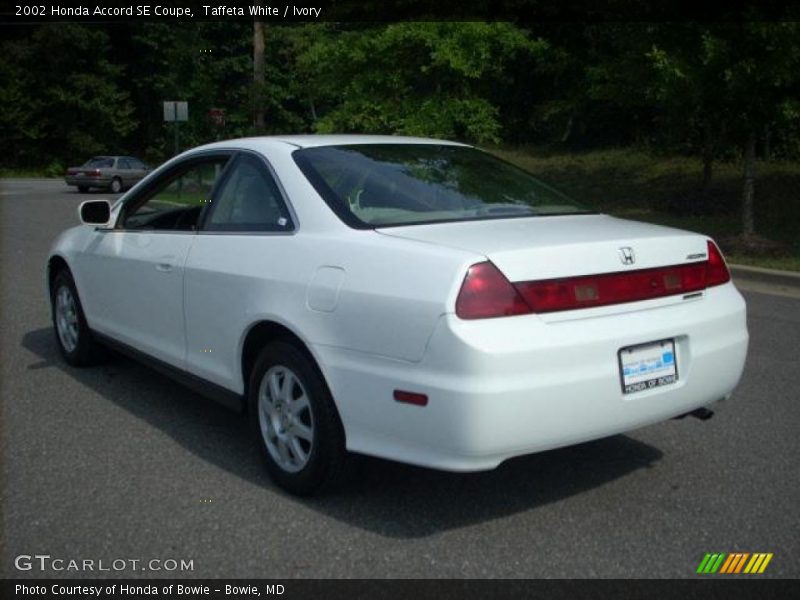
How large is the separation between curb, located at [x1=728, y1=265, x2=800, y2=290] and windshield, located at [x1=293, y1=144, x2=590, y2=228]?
20.3 ft

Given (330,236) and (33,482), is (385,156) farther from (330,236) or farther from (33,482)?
(33,482)

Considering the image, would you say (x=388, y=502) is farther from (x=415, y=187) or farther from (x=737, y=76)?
(x=737, y=76)

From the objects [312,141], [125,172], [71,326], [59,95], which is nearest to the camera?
[312,141]

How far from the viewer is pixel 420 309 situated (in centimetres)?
315

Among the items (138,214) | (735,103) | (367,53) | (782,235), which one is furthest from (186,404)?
(367,53)

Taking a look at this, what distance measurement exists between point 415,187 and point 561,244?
90 cm

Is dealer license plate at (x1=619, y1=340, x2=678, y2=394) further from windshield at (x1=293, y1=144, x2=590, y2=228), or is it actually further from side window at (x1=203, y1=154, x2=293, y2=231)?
side window at (x1=203, y1=154, x2=293, y2=231)

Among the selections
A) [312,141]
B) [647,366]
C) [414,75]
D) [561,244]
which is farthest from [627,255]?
[414,75]

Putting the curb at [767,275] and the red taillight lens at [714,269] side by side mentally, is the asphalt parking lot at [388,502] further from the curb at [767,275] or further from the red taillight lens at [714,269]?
the curb at [767,275]

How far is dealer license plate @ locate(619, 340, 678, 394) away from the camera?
3.36 meters

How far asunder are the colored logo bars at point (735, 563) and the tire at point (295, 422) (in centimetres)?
144

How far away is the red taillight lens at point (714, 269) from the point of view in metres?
3.84

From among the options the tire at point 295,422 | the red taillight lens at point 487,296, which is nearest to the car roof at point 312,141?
the tire at point 295,422
